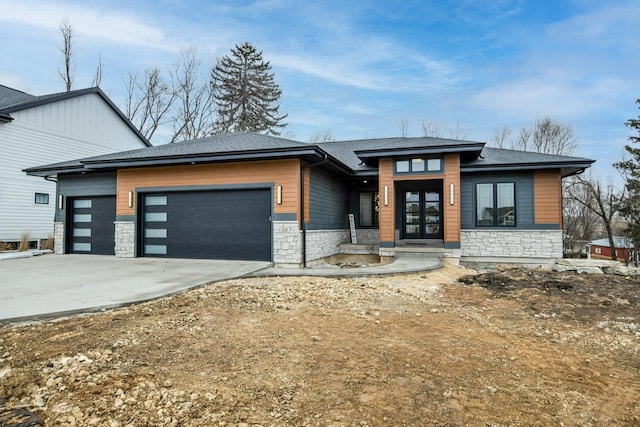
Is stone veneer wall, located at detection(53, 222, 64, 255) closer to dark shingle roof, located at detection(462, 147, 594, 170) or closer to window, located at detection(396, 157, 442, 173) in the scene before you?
window, located at detection(396, 157, 442, 173)

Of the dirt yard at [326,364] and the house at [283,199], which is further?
the house at [283,199]

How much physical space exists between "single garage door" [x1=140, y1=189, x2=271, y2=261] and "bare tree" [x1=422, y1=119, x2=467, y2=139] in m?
18.3

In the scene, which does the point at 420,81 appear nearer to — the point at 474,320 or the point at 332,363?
the point at 474,320

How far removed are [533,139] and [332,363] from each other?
1015 inches

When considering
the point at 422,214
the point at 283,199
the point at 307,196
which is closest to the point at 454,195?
the point at 422,214

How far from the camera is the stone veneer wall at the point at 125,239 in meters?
10.1

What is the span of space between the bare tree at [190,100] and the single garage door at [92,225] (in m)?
14.5

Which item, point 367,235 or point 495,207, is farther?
point 367,235

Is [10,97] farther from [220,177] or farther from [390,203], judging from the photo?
[390,203]

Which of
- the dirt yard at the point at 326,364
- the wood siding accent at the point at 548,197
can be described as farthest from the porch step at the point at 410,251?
the dirt yard at the point at 326,364

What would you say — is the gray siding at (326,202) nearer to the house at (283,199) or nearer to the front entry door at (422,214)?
the house at (283,199)

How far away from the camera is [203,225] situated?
9602mm

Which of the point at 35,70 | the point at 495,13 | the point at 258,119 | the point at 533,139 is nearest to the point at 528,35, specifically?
the point at 495,13

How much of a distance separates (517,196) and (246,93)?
2191 cm
